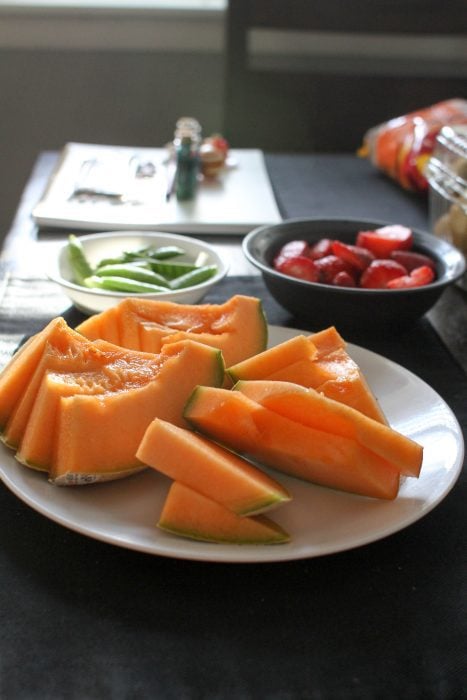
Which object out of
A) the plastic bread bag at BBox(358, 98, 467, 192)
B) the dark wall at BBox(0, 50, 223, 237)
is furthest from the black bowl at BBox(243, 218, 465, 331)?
the dark wall at BBox(0, 50, 223, 237)

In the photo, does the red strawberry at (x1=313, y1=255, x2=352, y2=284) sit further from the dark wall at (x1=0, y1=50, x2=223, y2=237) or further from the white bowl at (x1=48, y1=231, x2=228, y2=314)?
the dark wall at (x1=0, y1=50, x2=223, y2=237)

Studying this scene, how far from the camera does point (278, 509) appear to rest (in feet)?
2.37

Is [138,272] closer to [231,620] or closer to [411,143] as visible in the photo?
[231,620]

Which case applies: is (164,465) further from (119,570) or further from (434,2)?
(434,2)

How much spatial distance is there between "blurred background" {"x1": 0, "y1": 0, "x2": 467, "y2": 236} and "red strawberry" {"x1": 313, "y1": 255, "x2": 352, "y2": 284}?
1.57 m

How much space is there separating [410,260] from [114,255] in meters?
0.47

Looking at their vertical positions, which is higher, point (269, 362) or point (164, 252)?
point (269, 362)

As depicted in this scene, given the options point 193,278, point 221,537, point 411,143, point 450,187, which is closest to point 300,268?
point 193,278

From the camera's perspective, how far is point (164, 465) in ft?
2.21

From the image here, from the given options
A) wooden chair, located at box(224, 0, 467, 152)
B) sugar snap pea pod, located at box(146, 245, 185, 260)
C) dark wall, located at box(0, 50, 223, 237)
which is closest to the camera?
sugar snap pea pod, located at box(146, 245, 185, 260)

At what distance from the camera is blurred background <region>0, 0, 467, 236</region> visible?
2.60 m

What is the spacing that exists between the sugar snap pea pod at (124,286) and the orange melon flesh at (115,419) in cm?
40

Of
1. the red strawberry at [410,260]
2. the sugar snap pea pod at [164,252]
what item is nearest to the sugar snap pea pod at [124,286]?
the sugar snap pea pod at [164,252]

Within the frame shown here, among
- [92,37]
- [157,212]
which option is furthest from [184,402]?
[92,37]
